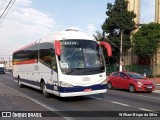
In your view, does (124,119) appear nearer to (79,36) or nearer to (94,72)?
(94,72)

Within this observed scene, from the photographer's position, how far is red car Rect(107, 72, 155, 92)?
2290cm

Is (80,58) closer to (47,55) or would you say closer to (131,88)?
(47,55)

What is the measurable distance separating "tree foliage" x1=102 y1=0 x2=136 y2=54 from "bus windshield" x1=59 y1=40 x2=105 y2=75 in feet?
133

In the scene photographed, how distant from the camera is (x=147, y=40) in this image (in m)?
53.9

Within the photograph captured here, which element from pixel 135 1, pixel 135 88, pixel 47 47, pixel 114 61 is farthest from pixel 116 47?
pixel 47 47

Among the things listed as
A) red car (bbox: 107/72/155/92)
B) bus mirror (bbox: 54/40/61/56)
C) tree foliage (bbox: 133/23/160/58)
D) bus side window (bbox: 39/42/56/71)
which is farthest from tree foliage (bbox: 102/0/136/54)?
bus mirror (bbox: 54/40/61/56)

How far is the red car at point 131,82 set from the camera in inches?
902

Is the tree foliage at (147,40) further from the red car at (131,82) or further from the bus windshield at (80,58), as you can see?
the bus windshield at (80,58)

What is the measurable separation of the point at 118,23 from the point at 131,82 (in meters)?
35.7

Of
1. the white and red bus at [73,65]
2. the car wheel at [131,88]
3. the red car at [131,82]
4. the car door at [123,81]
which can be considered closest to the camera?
the white and red bus at [73,65]

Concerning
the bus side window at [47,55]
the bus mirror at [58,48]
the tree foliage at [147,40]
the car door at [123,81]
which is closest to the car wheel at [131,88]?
the car door at [123,81]

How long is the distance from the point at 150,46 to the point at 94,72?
39.7 meters

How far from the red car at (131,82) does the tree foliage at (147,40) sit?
2840 centimetres

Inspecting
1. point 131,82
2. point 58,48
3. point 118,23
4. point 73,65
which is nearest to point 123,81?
point 131,82
